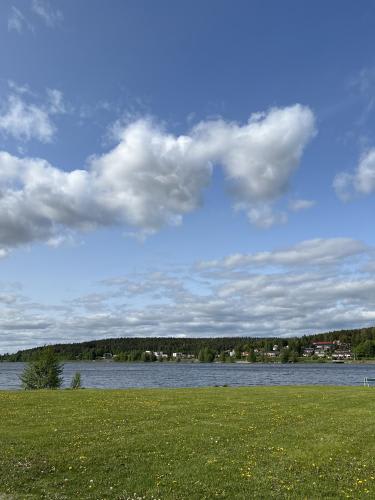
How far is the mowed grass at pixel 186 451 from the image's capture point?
42.5 feet

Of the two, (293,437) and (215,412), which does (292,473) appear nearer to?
(293,437)

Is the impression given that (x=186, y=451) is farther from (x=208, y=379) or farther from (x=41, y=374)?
(x=208, y=379)

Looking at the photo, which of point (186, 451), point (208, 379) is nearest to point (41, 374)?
point (208, 379)

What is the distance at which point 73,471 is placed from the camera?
47.2ft

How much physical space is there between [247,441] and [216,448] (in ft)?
5.94

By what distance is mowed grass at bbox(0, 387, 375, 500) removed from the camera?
42.5 ft

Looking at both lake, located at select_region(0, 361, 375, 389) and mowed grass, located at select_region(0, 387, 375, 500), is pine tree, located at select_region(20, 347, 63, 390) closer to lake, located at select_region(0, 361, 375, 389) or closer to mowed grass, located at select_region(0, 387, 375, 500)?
lake, located at select_region(0, 361, 375, 389)

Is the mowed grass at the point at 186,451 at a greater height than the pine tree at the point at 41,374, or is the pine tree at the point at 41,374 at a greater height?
the pine tree at the point at 41,374

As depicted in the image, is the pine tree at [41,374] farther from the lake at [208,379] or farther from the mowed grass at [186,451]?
the mowed grass at [186,451]

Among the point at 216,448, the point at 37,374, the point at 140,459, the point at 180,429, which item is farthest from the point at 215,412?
the point at 37,374

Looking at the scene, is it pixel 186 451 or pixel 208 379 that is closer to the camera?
pixel 186 451

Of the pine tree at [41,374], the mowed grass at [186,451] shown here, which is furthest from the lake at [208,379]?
the mowed grass at [186,451]

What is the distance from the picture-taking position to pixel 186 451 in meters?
17.0

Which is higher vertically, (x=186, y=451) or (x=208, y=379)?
(x=208, y=379)
